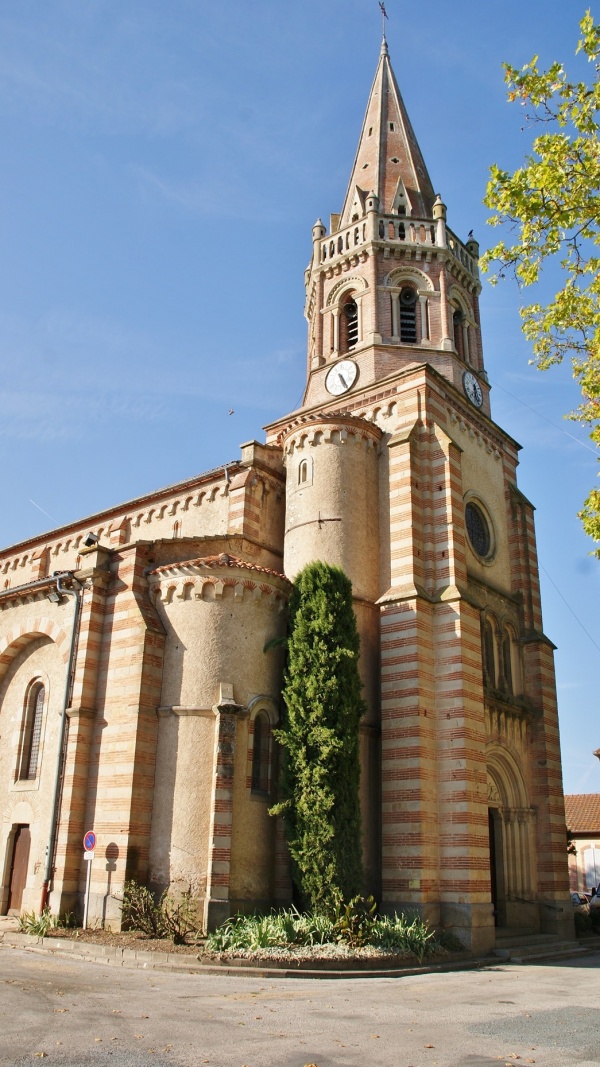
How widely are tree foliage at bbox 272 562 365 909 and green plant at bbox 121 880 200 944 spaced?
233 centimetres

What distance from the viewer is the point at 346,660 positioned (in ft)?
62.7

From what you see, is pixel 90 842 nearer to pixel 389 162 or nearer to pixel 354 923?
pixel 354 923

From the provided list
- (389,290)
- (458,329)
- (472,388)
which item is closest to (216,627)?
(472,388)

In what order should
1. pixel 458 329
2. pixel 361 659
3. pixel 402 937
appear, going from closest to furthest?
pixel 402 937 < pixel 361 659 < pixel 458 329

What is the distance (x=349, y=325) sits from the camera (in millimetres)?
28219

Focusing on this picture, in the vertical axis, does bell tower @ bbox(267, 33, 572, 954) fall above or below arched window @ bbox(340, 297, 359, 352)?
below

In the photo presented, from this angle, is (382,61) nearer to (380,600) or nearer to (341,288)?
(341,288)

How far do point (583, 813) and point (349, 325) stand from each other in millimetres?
30635

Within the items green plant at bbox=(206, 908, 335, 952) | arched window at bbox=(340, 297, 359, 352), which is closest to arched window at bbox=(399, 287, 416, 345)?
arched window at bbox=(340, 297, 359, 352)

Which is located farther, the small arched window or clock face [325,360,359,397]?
the small arched window

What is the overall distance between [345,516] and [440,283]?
990 centimetres

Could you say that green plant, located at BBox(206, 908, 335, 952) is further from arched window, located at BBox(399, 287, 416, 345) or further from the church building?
arched window, located at BBox(399, 287, 416, 345)

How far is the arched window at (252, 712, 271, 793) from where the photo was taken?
63.4 ft

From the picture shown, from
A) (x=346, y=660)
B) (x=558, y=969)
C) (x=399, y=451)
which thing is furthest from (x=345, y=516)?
(x=558, y=969)
